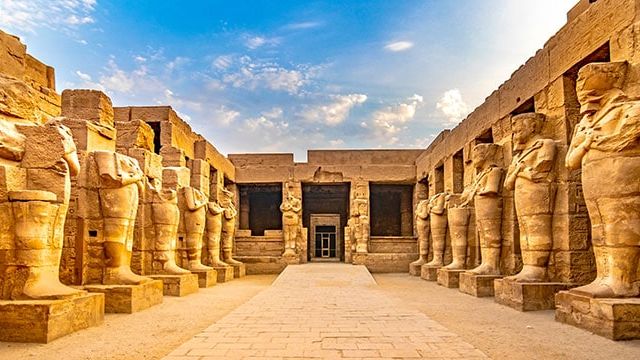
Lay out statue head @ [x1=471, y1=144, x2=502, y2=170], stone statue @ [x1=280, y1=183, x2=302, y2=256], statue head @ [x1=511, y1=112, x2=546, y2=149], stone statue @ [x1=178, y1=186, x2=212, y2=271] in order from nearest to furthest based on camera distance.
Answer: statue head @ [x1=511, y1=112, x2=546, y2=149] → statue head @ [x1=471, y1=144, x2=502, y2=170] → stone statue @ [x1=178, y1=186, x2=212, y2=271] → stone statue @ [x1=280, y1=183, x2=302, y2=256]

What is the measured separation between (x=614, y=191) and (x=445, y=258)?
8.00 metres

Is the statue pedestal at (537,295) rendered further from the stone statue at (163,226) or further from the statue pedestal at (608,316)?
the stone statue at (163,226)

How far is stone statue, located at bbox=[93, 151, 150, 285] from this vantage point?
717 cm

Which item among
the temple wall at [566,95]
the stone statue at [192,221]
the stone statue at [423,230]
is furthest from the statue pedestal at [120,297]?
the stone statue at [423,230]

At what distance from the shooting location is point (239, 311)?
254 inches

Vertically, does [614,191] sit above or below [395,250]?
above

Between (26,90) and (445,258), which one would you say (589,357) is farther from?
(445,258)

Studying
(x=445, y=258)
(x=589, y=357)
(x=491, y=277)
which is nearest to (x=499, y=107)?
(x=491, y=277)

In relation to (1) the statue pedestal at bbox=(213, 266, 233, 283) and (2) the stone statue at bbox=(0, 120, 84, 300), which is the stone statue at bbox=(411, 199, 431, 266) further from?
(2) the stone statue at bbox=(0, 120, 84, 300)

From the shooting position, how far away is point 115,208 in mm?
7211

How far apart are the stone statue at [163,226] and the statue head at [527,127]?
20.7 feet

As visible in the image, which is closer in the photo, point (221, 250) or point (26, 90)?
point (26, 90)

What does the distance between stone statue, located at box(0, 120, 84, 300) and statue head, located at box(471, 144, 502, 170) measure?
23.8 feet

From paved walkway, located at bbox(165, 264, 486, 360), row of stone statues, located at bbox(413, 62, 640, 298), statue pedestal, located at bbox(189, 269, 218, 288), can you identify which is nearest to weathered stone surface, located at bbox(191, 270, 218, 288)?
statue pedestal, located at bbox(189, 269, 218, 288)
